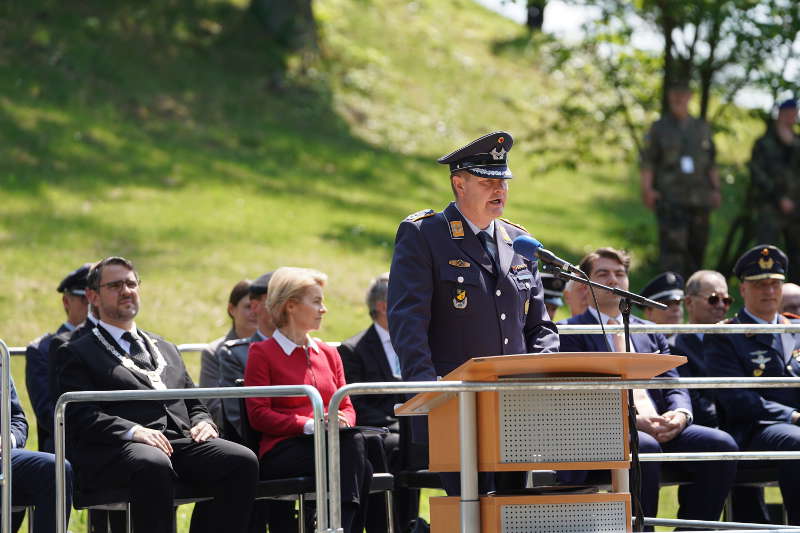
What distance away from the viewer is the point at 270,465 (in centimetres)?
704

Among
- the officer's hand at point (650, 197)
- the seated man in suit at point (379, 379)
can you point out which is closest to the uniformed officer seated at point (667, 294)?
the seated man in suit at point (379, 379)

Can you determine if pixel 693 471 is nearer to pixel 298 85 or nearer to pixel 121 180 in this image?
pixel 121 180

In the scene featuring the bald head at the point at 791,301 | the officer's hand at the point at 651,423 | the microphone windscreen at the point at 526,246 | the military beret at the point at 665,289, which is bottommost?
the officer's hand at the point at 651,423

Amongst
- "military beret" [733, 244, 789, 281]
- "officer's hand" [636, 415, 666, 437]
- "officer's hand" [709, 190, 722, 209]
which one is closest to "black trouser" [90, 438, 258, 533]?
"officer's hand" [636, 415, 666, 437]

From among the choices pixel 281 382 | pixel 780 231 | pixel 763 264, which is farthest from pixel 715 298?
pixel 780 231

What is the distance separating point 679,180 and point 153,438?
361 inches

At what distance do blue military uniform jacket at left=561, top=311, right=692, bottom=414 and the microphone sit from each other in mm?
2249

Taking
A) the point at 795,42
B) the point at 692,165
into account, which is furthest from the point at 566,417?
the point at 795,42

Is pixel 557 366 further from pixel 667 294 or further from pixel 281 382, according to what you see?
pixel 667 294

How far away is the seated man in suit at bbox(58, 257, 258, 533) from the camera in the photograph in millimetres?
6406

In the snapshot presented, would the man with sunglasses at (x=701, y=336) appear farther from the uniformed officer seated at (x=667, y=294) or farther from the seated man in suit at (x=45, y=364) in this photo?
the seated man in suit at (x=45, y=364)

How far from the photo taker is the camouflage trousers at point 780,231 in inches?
586

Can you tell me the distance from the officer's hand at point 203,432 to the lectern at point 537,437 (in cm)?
213

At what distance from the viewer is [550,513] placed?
4840 millimetres
